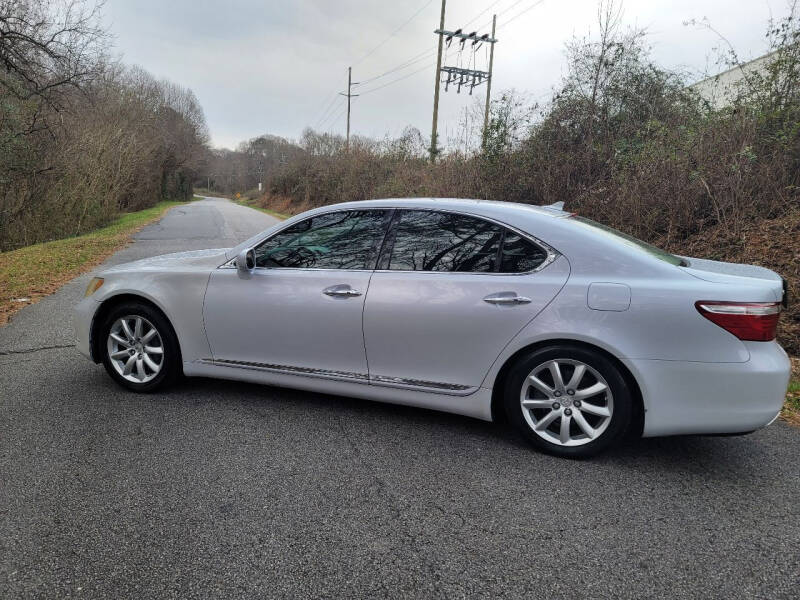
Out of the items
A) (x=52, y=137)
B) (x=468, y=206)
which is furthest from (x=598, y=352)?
(x=52, y=137)

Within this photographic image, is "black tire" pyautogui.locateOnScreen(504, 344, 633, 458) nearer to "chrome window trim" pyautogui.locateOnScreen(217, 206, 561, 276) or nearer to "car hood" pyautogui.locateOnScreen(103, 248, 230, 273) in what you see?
"chrome window trim" pyautogui.locateOnScreen(217, 206, 561, 276)

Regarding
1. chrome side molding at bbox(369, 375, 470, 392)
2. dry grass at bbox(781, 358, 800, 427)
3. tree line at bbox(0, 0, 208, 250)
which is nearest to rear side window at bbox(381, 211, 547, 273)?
chrome side molding at bbox(369, 375, 470, 392)

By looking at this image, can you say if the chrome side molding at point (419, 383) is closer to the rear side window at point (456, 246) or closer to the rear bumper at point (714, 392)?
the rear side window at point (456, 246)

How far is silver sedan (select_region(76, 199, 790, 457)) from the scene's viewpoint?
2994 mm

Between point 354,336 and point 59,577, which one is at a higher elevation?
point 354,336

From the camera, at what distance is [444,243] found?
364 cm

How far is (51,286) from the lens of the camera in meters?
9.07

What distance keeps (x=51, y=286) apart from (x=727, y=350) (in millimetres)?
9817

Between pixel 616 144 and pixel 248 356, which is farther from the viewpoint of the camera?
pixel 616 144

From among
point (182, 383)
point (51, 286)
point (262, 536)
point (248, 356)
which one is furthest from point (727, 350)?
point (51, 286)

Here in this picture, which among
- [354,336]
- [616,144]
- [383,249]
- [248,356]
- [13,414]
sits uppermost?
[616,144]

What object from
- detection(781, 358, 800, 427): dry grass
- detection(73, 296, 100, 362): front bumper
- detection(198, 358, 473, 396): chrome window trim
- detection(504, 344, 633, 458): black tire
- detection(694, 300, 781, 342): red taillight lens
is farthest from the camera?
detection(73, 296, 100, 362): front bumper

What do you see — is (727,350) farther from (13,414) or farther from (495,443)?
(13,414)

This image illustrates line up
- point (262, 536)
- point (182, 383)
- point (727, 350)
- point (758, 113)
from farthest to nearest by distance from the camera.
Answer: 1. point (758, 113)
2. point (182, 383)
3. point (727, 350)
4. point (262, 536)
